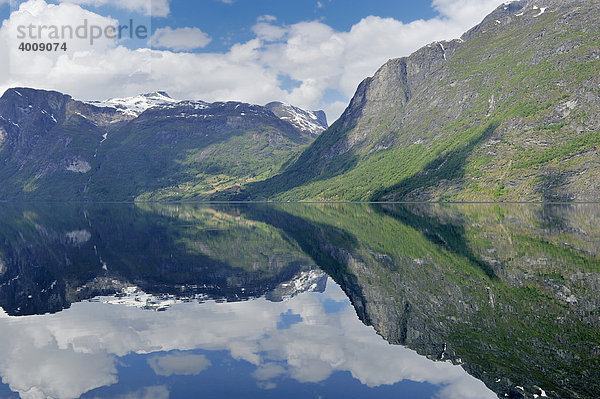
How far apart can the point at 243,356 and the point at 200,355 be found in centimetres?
241

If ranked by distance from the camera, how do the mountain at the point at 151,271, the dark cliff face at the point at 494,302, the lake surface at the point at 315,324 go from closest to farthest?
the lake surface at the point at 315,324 < the dark cliff face at the point at 494,302 < the mountain at the point at 151,271

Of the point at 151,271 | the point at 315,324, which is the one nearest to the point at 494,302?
the point at 315,324

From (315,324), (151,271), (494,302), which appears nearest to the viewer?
(315,324)

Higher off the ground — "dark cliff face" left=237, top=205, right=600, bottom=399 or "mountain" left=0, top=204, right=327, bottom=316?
"dark cliff face" left=237, top=205, right=600, bottom=399

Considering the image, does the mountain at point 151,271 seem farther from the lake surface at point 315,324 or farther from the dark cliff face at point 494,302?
the dark cliff face at point 494,302

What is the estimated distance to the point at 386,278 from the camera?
40.9m

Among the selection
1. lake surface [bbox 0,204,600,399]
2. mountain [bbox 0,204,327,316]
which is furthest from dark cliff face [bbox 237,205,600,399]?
mountain [bbox 0,204,327,316]

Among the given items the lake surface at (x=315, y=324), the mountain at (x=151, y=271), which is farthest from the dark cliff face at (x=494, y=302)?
the mountain at (x=151, y=271)

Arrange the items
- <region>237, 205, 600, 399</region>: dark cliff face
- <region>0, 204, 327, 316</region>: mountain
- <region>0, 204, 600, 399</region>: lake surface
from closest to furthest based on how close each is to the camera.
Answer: <region>0, 204, 600, 399</region>: lake surface → <region>237, 205, 600, 399</region>: dark cliff face → <region>0, 204, 327, 316</region>: mountain

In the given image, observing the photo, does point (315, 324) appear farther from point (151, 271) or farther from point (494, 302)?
point (151, 271)

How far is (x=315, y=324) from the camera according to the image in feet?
97.9

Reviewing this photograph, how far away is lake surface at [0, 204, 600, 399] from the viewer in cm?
2017

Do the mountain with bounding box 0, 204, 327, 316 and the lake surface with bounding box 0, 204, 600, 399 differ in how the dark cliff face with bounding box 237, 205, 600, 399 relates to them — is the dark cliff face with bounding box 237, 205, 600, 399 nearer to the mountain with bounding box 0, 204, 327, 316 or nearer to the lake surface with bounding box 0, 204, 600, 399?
the lake surface with bounding box 0, 204, 600, 399

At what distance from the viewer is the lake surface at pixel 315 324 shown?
794 inches
